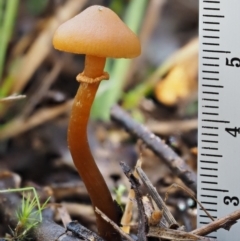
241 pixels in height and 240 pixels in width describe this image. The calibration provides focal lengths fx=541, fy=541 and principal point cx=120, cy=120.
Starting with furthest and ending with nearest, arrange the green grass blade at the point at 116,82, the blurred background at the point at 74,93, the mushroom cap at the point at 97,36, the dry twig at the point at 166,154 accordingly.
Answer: the green grass blade at the point at 116,82 < the blurred background at the point at 74,93 < the dry twig at the point at 166,154 < the mushroom cap at the point at 97,36

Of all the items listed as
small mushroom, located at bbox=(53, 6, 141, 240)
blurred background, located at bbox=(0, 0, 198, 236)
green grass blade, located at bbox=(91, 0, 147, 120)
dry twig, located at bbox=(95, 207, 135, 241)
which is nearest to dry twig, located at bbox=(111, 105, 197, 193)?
blurred background, located at bbox=(0, 0, 198, 236)

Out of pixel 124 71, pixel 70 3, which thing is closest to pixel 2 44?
pixel 70 3

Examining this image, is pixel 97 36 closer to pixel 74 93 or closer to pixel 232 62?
pixel 232 62

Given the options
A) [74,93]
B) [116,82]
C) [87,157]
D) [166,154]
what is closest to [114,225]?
[87,157]

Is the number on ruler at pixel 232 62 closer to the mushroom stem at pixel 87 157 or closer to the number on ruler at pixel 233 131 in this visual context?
the number on ruler at pixel 233 131

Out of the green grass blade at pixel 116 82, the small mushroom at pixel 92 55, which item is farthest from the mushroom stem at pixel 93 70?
the green grass blade at pixel 116 82
